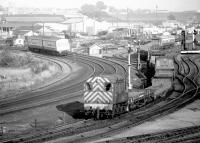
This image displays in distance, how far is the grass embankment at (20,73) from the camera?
4022 centimetres

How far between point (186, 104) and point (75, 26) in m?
129

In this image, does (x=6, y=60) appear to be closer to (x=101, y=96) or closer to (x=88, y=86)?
(x=88, y=86)

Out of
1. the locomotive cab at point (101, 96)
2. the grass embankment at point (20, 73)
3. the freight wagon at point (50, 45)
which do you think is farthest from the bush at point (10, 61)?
the locomotive cab at point (101, 96)

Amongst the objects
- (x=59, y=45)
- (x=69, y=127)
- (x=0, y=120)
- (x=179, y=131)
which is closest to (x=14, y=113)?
(x=0, y=120)

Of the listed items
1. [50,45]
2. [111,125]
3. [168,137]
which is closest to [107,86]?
[111,125]

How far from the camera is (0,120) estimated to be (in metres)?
25.9

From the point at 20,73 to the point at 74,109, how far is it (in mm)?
20716

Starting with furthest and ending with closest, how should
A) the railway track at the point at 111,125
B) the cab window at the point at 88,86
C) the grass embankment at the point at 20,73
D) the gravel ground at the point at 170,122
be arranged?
1. the grass embankment at the point at 20,73
2. the cab window at the point at 88,86
3. the gravel ground at the point at 170,122
4. the railway track at the point at 111,125

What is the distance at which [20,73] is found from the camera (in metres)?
47.9

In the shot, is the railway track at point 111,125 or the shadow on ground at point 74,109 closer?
the railway track at point 111,125

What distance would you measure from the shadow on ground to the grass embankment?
8.30 meters

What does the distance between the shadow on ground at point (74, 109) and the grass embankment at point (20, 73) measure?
8.30 m

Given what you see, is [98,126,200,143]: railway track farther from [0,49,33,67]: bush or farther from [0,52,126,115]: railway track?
[0,49,33,67]: bush

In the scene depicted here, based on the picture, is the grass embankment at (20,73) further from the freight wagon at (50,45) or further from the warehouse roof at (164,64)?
the warehouse roof at (164,64)
